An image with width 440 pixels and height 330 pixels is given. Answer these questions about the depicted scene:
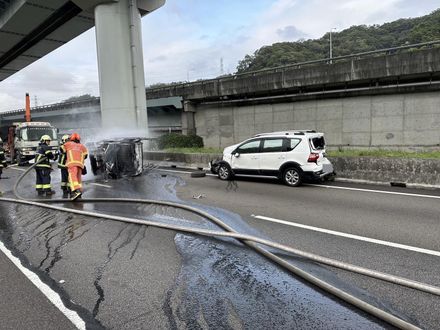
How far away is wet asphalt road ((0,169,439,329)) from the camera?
10.8ft

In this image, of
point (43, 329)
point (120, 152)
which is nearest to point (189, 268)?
point (43, 329)

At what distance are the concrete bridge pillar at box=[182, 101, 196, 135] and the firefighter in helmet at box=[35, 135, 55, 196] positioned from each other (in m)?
12.6

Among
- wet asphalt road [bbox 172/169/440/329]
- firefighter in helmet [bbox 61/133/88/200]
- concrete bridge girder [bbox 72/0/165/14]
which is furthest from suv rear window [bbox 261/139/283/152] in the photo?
concrete bridge girder [bbox 72/0/165/14]

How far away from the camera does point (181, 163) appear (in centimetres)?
1758

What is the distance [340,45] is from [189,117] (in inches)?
1635

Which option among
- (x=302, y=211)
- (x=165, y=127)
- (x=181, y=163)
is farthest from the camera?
(x=165, y=127)

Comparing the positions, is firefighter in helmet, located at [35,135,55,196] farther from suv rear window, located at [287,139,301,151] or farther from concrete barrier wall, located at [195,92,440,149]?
concrete barrier wall, located at [195,92,440,149]

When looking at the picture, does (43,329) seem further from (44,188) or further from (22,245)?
(44,188)

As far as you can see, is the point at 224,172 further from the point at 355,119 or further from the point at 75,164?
the point at 355,119

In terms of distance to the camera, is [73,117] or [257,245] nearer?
[257,245]

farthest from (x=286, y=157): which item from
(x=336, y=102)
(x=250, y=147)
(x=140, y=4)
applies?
(x=140, y=4)

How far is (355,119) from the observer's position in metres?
16.1

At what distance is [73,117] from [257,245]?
38.2 metres

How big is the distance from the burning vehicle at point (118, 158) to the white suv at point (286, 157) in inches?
150
